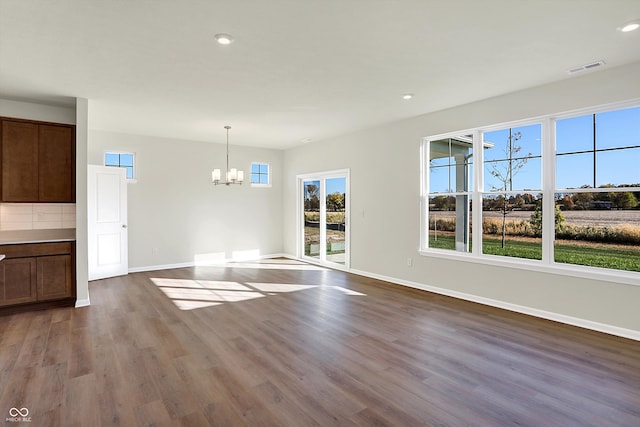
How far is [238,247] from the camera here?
8062mm

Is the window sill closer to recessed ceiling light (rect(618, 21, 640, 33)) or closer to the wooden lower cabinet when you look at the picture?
recessed ceiling light (rect(618, 21, 640, 33))

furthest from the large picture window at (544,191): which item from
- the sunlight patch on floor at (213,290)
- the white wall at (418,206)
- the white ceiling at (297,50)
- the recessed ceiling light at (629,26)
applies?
the sunlight patch on floor at (213,290)

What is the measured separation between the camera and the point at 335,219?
734 cm

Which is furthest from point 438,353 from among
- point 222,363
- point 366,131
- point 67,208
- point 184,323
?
point 67,208

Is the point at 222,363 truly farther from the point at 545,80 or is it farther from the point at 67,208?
the point at 545,80

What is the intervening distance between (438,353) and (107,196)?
19.8 feet

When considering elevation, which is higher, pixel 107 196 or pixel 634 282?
pixel 107 196

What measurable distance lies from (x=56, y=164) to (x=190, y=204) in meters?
2.85

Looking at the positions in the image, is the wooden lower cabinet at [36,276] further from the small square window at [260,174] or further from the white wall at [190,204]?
the small square window at [260,174]

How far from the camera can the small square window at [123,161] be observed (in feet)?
21.2

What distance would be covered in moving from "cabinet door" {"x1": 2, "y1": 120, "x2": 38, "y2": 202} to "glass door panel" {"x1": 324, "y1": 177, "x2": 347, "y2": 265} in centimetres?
502

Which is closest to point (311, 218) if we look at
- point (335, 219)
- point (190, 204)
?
point (335, 219)

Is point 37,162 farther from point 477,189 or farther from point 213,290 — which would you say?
point 477,189

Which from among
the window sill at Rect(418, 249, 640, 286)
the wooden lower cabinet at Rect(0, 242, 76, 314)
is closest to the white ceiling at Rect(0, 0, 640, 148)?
the wooden lower cabinet at Rect(0, 242, 76, 314)
